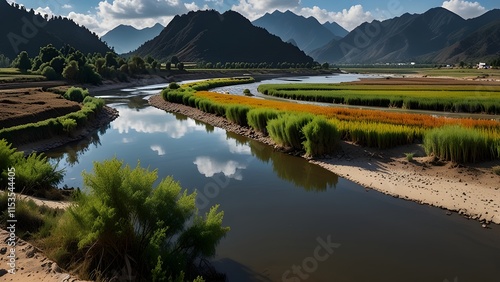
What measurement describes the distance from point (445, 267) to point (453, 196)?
5600mm

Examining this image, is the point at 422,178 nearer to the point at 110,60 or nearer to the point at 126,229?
the point at 126,229

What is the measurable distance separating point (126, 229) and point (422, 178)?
538 inches

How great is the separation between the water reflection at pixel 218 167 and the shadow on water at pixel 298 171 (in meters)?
2.04

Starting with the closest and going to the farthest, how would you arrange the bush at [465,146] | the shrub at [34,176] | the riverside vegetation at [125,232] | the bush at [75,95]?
the riverside vegetation at [125,232] < the shrub at [34,176] < the bush at [465,146] < the bush at [75,95]

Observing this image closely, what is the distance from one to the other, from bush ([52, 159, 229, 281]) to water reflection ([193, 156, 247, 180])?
387 inches

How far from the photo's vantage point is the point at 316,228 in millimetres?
12117

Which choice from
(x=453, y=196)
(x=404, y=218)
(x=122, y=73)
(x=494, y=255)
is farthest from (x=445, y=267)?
(x=122, y=73)

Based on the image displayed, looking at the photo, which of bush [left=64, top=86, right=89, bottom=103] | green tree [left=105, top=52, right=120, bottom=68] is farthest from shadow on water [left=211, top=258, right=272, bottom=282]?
green tree [left=105, top=52, right=120, bottom=68]

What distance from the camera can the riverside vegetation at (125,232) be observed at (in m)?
7.54

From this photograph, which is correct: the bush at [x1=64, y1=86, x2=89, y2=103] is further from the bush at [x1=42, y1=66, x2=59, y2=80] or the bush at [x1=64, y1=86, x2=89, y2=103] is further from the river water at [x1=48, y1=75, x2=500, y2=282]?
the bush at [x1=42, y1=66, x2=59, y2=80]

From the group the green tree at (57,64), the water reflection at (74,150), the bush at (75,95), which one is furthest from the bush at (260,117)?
the green tree at (57,64)

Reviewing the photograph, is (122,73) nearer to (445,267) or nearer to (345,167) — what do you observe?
(345,167)

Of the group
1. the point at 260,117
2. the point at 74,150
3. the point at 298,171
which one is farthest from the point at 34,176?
the point at 260,117

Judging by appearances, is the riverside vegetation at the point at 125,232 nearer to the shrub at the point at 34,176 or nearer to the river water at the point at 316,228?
the river water at the point at 316,228
